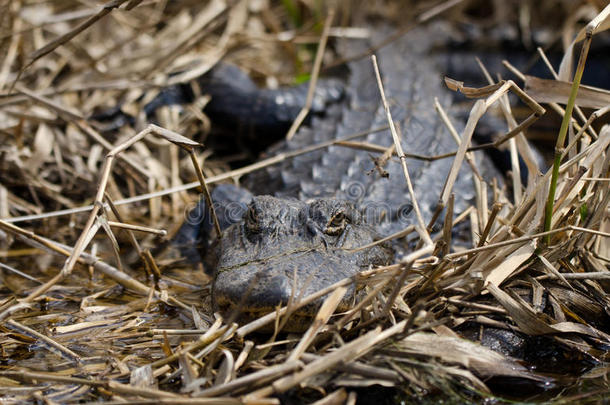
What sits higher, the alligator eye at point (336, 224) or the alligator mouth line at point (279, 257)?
the alligator eye at point (336, 224)

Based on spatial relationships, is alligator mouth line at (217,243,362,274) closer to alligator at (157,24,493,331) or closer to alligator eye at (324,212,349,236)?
alligator at (157,24,493,331)

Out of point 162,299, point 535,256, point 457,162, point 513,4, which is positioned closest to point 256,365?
point 162,299

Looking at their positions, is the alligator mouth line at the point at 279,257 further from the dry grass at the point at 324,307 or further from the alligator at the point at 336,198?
the dry grass at the point at 324,307

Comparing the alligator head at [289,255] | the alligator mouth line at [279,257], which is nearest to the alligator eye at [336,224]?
the alligator head at [289,255]

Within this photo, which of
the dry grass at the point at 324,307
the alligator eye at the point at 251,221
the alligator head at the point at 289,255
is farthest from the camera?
the alligator eye at the point at 251,221

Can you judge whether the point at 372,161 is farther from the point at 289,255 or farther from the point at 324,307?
the point at 324,307

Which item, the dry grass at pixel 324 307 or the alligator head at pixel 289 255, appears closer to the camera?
the dry grass at pixel 324 307

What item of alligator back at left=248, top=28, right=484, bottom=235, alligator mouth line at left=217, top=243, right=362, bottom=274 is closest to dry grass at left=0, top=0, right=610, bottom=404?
alligator mouth line at left=217, top=243, right=362, bottom=274

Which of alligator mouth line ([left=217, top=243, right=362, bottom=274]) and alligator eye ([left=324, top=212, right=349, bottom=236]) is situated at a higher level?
alligator eye ([left=324, top=212, right=349, bottom=236])
